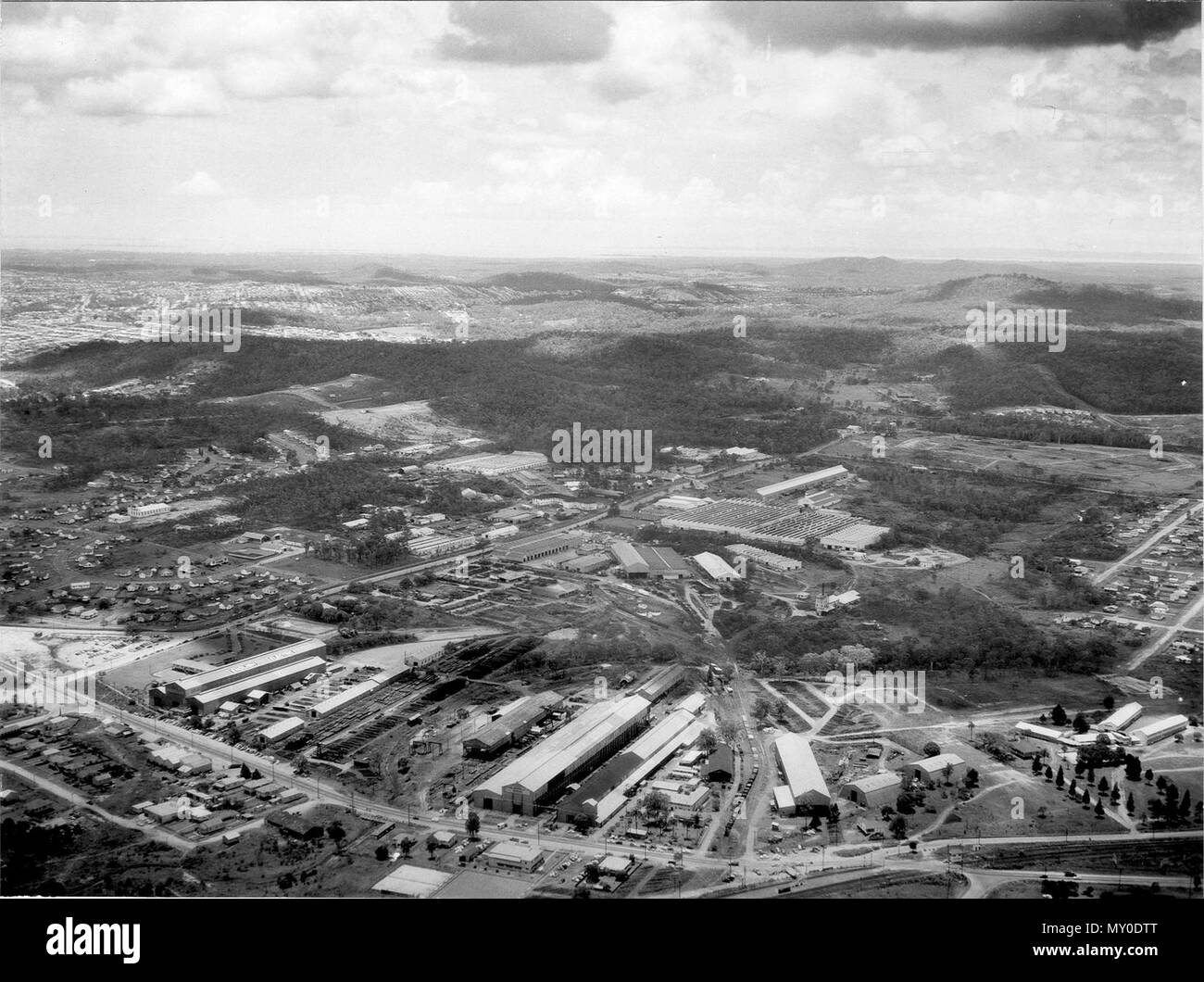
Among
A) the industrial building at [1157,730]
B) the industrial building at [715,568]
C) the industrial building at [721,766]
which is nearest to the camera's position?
the industrial building at [721,766]

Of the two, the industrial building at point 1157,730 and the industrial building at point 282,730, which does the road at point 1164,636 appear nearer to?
the industrial building at point 1157,730

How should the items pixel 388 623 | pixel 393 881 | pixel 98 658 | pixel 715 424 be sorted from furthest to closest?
1. pixel 715 424
2. pixel 388 623
3. pixel 98 658
4. pixel 393 881

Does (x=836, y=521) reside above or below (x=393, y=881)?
above

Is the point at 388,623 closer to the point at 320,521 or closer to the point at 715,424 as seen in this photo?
the point at 320,521

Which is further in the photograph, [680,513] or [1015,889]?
[680,513]

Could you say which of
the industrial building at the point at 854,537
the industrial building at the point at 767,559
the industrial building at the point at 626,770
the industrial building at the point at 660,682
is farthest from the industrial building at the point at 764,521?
the industrial building at the point at 626,770
